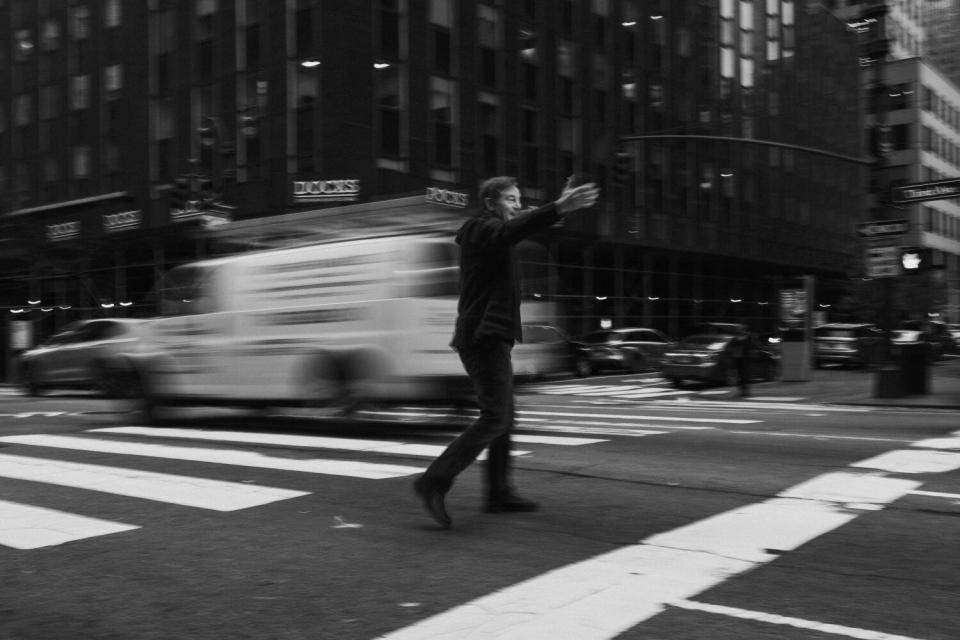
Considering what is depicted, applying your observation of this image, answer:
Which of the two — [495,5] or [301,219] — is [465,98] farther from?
[301,219]

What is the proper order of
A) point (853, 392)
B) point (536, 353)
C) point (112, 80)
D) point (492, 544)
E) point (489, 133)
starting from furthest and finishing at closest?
point (112, 80) < point (489, 133) < point (853, 392) < point (536, 353) < point (492, 544)

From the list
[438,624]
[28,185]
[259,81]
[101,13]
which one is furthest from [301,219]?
[28,185]

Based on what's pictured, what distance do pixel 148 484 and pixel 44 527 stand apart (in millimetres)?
1453

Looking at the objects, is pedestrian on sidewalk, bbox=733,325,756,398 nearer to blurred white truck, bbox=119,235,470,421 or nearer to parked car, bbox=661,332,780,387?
parked car, bbox=661,332,780,387

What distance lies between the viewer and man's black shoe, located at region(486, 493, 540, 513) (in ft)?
18.9

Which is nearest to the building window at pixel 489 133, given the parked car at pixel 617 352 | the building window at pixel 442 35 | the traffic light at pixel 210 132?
the building window at pixel 442 35

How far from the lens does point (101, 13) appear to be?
114ft

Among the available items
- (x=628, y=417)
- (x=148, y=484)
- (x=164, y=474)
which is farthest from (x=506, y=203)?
(x=628, y=417)

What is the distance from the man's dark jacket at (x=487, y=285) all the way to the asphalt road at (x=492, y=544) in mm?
1050

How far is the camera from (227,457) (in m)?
→ 8.51

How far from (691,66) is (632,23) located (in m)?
4.63

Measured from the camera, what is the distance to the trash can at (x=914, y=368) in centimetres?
1797

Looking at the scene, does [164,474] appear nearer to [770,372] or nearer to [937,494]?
[937,494]

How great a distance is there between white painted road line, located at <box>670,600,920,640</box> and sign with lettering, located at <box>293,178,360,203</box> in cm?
2422
